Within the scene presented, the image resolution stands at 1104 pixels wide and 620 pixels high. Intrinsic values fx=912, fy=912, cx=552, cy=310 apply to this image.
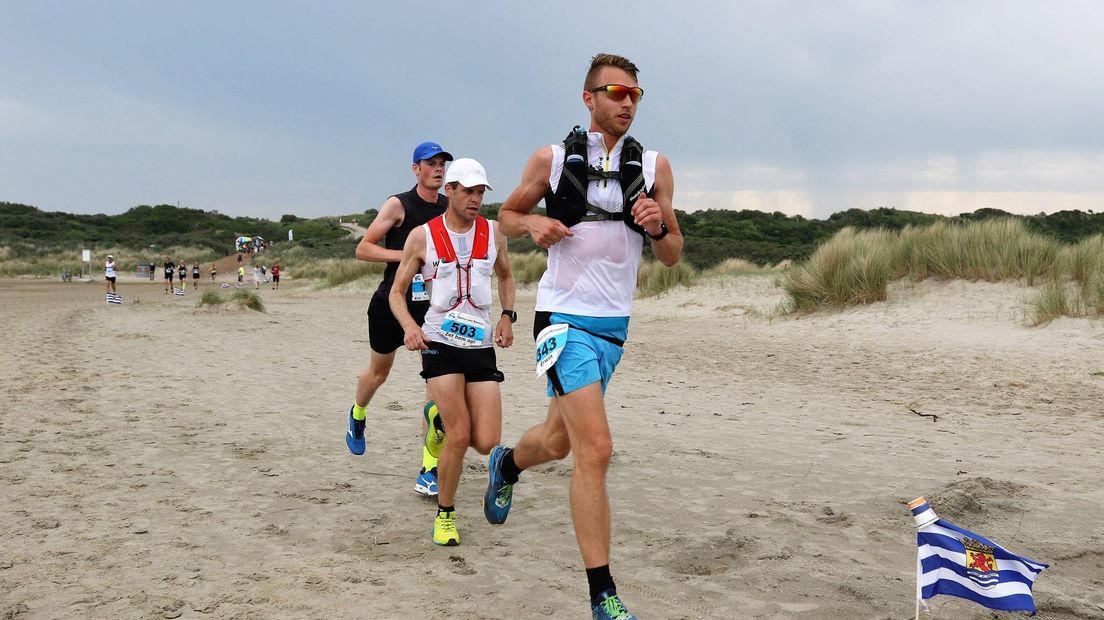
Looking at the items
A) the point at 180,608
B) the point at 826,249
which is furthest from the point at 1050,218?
the point at 180,608

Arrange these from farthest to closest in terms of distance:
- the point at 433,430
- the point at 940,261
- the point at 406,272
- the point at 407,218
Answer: the point at 940,261, the point at 407,218, the point at 433,430, the point at 406,272

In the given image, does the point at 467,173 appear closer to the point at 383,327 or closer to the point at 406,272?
the point at 406,272

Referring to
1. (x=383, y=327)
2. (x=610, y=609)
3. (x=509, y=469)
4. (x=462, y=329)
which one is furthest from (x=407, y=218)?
(x=610, y=609)

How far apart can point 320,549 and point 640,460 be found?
2705mm

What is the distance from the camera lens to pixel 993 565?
301cm

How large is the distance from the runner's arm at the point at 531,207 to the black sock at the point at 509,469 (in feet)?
3.82

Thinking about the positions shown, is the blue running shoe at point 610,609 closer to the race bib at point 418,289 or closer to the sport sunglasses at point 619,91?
the sport sunglasses at point 619,91

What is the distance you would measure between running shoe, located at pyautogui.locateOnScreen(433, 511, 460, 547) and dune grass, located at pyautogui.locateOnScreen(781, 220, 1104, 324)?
35.0ft

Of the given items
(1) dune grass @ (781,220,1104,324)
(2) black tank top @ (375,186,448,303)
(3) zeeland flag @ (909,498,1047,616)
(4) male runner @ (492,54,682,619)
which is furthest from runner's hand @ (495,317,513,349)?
(1) dune grass @ (781,220,1104,324)

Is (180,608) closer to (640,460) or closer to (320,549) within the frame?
(320,549)

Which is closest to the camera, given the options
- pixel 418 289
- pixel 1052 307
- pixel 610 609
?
pixel 610 609

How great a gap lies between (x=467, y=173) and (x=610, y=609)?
7.78ft

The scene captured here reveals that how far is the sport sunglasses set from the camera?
12.3 feet

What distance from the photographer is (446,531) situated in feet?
15.1
